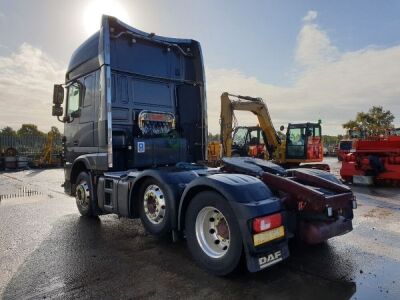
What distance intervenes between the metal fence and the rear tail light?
26.4 m

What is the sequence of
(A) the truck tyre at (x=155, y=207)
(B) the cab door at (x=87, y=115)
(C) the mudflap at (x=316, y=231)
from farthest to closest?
(B) the cab door at (x=87, y=115) → (A) the truck tyre at (x=155, y=207) → (C) the mudflap at (x=316, y=231)

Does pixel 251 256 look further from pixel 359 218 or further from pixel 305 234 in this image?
pixel 359 218

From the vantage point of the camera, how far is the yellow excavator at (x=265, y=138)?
57.4ft

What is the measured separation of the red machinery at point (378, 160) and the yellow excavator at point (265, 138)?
4862mm

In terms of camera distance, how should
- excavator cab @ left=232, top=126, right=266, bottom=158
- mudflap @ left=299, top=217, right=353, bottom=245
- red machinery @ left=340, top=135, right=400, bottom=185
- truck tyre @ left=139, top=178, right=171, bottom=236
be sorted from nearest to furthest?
mudflap @ left=299, top=217, right=353, bottom=245, truck tyre @ left=139, top=178, right=171, bottom=236, red machinery @ left=340, top=135, right=400, bottom=185, excavator cab @ left=232, top=126, right=266, bottom=158

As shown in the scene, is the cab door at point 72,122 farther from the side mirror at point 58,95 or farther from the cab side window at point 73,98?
the side mirror at point 58,95

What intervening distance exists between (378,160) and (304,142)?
5.81 meters

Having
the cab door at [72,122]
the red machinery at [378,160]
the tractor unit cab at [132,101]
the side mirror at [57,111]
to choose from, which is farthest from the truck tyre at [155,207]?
the red machinery at [378,160]

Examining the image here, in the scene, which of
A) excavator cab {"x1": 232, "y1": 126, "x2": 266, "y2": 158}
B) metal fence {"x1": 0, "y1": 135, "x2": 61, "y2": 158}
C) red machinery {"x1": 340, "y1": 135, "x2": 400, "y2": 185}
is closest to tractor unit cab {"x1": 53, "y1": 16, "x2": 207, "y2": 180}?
red machinery {"x1": 340, "y1": 135, "x2": 400, "y2": 185}

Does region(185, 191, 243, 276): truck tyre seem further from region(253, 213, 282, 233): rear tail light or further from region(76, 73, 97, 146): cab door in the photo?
region(76, 73, 97, 146): cab door

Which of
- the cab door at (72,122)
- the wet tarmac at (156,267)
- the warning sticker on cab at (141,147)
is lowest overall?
the wet tarmac at (156,267)

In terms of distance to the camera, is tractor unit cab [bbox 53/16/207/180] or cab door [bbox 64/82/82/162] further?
cab door [bbox 64/82/82/162]

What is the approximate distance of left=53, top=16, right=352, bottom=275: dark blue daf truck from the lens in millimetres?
3678

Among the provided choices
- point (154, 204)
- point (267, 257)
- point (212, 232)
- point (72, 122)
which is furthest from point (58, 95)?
point (267, 257)
